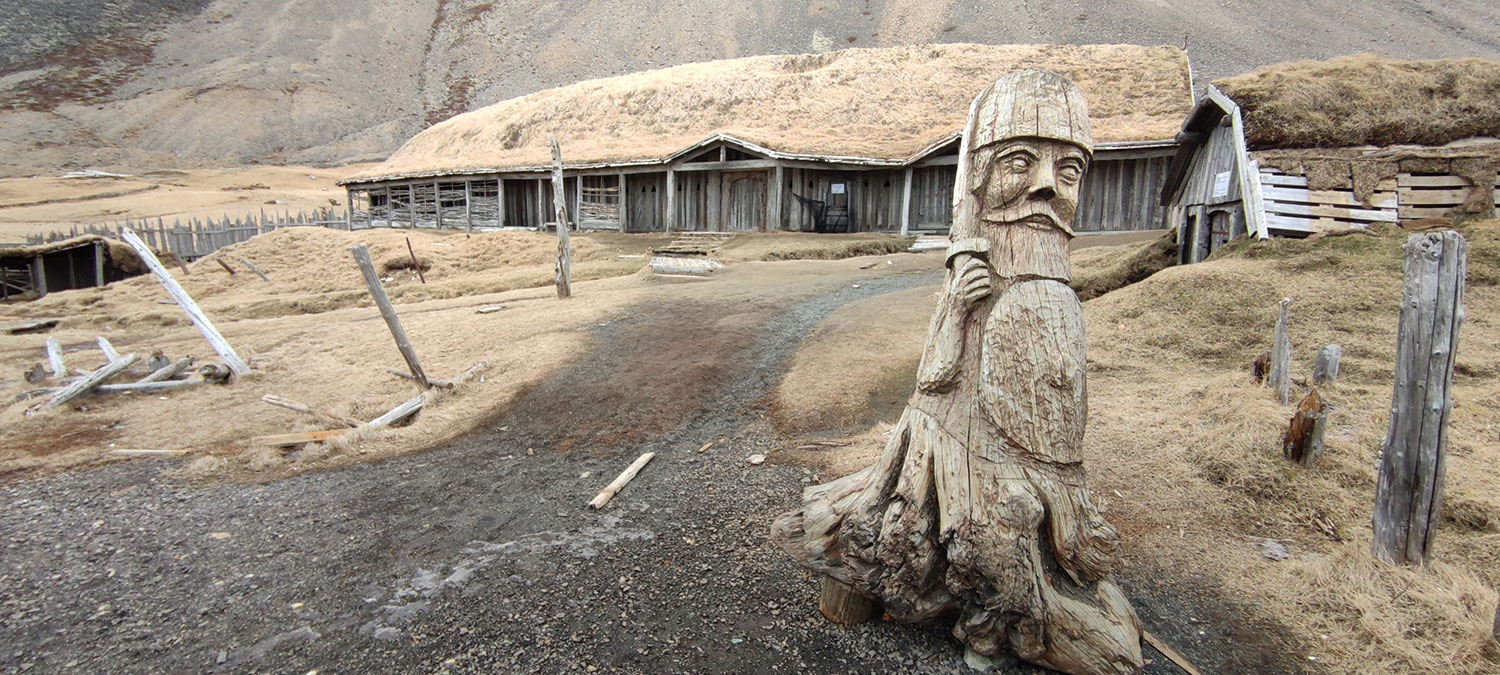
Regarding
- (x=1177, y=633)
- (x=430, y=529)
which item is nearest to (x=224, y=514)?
(x=430, y=529)

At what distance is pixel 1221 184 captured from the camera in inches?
478

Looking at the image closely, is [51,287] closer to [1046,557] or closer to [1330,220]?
[1046,557]

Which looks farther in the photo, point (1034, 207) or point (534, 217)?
point (534, 217)

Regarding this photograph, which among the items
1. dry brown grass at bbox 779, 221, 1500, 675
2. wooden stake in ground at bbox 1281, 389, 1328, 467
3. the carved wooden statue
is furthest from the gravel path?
wooden stake in ground at bbox 1281, 389, 1328, 467

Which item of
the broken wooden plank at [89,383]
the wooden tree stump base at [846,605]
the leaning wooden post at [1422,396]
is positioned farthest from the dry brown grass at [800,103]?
the wooden tree stump base at [846,605]

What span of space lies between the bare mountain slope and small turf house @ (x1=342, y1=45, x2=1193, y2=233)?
16.1m

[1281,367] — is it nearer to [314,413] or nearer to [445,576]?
[445,576]

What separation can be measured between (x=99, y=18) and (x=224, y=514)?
3712 inches

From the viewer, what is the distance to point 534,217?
1171 inches

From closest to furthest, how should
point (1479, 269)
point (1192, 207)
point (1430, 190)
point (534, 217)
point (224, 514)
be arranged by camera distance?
point (224, 514), point (1479, 269), point (1430, 190), point (1192, 207), point (534, 217)

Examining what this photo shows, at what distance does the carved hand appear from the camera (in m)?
3.26

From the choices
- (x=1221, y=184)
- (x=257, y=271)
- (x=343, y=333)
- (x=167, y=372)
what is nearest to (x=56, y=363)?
(x=167, y=372)

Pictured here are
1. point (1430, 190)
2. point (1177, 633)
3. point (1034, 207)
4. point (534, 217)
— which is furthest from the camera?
point (534, 217)

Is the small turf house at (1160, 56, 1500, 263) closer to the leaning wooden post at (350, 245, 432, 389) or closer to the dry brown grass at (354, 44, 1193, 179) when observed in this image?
the leaning wooden post at (350, 245, 432, 389)
